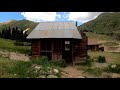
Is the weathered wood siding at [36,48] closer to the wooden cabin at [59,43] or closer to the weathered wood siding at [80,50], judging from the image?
the wooden cabin at [59,43]

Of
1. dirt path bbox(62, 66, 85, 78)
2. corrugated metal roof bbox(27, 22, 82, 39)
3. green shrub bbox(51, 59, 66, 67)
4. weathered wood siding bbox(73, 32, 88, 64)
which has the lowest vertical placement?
dirt path bbox(62, 66, 85, 78)

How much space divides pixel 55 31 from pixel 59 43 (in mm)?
1438

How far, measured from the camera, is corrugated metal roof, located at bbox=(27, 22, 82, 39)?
1984cm

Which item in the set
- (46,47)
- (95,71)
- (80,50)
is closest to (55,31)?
(46,47)

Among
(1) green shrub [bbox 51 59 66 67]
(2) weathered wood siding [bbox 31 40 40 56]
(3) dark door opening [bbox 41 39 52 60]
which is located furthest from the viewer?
(3) dark door opening [bbox 41 39 52 60]

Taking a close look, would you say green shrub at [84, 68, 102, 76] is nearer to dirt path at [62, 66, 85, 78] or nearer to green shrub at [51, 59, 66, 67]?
dirt path at [62, 66, 85, 78]

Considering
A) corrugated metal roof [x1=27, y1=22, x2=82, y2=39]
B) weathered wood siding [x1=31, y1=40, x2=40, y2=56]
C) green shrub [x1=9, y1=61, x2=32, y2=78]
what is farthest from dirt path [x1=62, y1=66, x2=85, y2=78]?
weathered wood siding [x1=31, y1=40, x2=40, y2=56]

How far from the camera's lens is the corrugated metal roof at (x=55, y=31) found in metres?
19.8

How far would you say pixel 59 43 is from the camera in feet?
65.6
